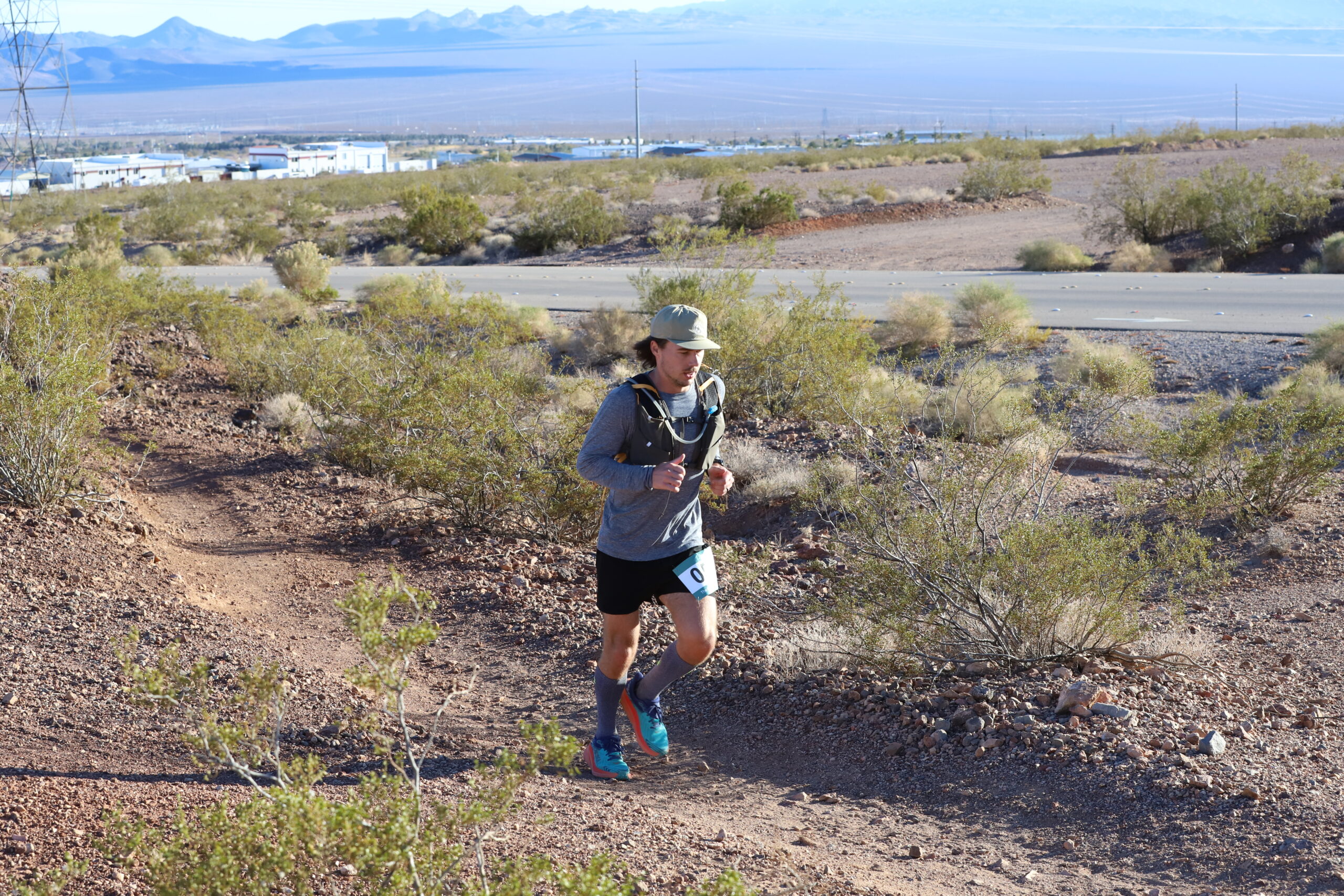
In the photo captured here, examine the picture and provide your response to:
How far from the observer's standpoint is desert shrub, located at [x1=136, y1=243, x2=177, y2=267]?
2655cm

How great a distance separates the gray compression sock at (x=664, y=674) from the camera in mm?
4539

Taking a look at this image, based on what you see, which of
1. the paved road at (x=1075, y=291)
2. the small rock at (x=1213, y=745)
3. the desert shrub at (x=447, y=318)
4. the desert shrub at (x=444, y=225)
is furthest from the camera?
the desert shrub at (x=444, y=225)

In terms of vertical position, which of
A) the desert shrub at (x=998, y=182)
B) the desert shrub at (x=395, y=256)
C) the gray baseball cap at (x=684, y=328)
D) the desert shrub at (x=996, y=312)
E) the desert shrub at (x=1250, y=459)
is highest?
the desert shrub at (x=998, y=182)

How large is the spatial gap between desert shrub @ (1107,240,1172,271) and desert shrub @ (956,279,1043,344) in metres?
6.73

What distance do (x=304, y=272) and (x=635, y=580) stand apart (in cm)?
1675

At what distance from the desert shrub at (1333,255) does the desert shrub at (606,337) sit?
40.2ft

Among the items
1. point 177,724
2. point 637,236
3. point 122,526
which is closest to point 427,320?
point 122,526

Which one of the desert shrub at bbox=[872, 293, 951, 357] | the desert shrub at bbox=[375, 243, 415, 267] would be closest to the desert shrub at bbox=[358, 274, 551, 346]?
the desert shrub at bbox=[872, 293, 951, 357]

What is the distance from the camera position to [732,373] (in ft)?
35.0

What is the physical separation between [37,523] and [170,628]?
190 centimetres

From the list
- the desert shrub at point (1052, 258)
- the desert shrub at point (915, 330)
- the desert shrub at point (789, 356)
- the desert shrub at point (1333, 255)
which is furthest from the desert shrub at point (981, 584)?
the desert shrub at point (1052, 258)

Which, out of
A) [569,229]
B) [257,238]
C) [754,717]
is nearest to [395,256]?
[569,229]

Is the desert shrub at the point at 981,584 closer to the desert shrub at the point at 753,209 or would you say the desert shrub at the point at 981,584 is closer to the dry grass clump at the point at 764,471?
the dry grass clump at the point at 764,471

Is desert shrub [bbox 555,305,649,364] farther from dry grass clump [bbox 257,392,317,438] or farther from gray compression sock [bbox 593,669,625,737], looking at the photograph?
gray compression sock [bbox 593,669,625,737]
